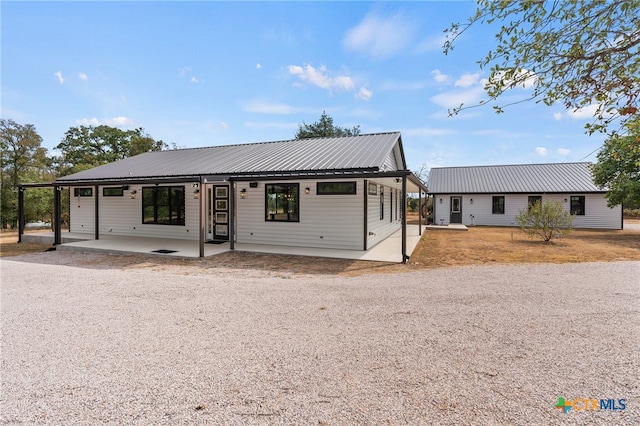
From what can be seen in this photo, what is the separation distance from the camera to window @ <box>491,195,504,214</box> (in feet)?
68.4

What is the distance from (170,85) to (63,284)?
1042cm

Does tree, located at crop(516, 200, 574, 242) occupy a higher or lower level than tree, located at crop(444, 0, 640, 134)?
lower

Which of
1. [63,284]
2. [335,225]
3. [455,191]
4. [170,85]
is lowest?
[63,284]

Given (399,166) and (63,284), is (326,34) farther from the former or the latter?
(63,284)

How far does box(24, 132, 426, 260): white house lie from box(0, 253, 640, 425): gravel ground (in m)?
3.91

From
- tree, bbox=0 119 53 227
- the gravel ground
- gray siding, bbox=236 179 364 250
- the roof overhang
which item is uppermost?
tree, bbox=0 119 53 227

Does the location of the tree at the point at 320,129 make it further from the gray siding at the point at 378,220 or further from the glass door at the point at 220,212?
the glass door at the point at 220,212

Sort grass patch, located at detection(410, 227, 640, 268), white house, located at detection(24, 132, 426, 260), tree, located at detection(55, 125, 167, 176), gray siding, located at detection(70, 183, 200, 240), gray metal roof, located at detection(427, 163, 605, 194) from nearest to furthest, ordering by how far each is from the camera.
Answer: grass patch, located at detection(410, 227, 640, 268) → white house, located at detection(24, 132, 426, 260) → gray siding, located at detection(70, 183, 200, 240) → gray metal roof, located at detection(427, 163, 605, 194) → tree, located at detection(55, 125, 167, 176)

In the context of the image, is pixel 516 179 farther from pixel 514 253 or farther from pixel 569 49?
pixel 569 49

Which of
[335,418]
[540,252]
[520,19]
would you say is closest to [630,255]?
[540,252]

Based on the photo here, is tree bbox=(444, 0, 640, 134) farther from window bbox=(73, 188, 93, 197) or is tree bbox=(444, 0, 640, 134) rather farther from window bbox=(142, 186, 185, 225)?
window bbox=(73, 188, 93, 197)

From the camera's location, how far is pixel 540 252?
32.6ft

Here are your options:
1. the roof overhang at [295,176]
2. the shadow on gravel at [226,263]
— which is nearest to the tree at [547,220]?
the roof overhang at [295,176]

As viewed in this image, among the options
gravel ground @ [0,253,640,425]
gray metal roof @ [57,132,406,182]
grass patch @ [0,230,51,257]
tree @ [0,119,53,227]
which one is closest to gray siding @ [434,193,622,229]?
gray metal roof @ [57,132,406,182]
